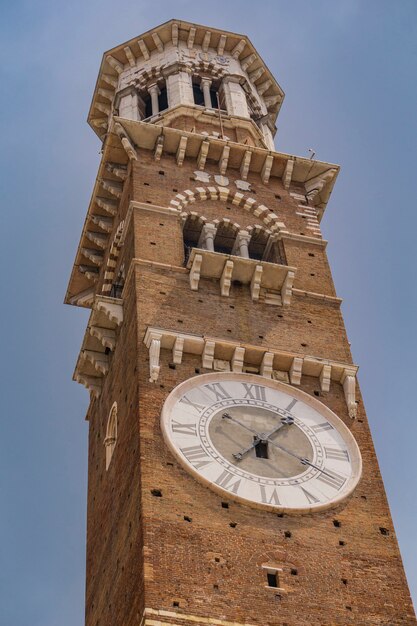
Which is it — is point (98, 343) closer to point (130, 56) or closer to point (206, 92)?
point (206, 92)

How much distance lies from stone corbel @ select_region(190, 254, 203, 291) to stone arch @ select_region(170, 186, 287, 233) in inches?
120

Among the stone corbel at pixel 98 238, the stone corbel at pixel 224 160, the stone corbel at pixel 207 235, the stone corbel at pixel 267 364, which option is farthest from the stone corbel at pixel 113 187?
the stone corbel at pixel 267 364

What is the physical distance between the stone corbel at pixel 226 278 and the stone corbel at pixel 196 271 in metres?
0.52

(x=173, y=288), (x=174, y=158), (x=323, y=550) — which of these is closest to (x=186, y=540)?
(x=323, y=550)

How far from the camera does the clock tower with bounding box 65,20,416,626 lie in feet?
65.2

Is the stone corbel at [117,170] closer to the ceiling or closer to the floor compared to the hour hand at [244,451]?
closer to the ceiling

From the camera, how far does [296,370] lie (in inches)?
954

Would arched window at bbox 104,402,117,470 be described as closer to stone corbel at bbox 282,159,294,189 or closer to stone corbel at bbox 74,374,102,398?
stone corbel at bbox 74,374,102,398

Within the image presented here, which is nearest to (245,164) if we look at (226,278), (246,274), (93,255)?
(93,255)

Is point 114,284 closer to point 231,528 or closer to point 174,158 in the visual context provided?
point 174,158

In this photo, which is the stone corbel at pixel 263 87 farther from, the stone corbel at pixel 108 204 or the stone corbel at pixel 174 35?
the stone corbel at pixel 108 204

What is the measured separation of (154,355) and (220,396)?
1.44 metres

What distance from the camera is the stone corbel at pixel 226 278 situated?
1024 inches


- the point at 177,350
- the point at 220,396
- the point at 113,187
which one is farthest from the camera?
the point at 113,187
